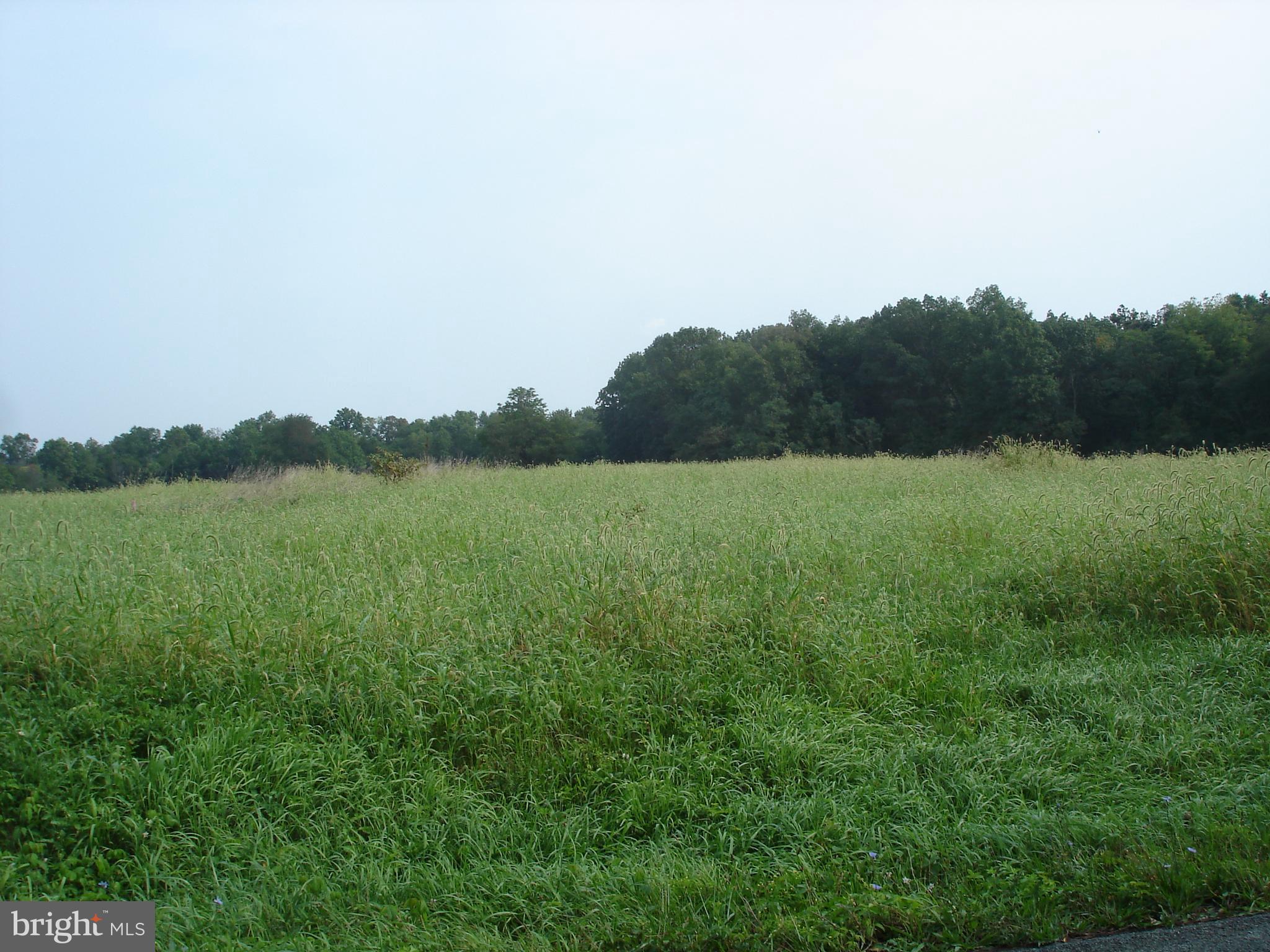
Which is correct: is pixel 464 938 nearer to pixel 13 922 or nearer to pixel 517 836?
pixel 517 836

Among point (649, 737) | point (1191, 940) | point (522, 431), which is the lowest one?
point (1191, 940)

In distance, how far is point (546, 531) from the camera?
7879mm

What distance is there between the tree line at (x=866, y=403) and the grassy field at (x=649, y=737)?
14714 millimetres

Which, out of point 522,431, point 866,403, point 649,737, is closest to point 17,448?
point 649,737

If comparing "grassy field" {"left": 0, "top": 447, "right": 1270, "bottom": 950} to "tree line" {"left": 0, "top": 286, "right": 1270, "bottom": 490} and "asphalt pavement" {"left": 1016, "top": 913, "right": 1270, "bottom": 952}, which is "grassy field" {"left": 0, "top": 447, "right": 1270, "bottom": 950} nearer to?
"asphalt pavement" {"left": 1016, "top": 913, "right": 1270, "bottom": 952}

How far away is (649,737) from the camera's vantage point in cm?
418

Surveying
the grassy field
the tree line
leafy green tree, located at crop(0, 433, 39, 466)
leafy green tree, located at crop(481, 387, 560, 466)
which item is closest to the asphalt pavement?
the grassy field

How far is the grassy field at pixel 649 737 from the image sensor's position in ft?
9.33

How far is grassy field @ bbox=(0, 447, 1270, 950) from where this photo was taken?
2844 mm

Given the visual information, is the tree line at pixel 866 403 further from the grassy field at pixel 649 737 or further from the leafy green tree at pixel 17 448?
the grassy field at pixel 649 737

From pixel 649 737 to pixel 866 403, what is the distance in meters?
38.9

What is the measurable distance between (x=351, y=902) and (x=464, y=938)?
2.09ft

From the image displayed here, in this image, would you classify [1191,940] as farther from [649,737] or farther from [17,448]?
[17,448]

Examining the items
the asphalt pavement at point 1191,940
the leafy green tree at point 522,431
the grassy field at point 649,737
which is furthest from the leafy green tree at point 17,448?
the leafy green tree at point 522,431
